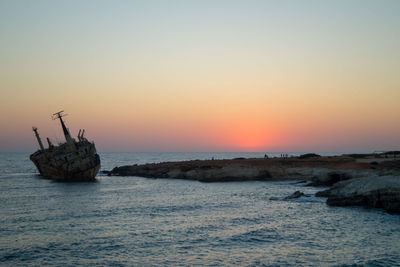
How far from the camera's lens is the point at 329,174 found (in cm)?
4606

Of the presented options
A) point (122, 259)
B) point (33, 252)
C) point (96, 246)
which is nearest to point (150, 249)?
point (122, 259)

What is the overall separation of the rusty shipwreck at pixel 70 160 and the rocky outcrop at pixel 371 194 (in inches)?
1934

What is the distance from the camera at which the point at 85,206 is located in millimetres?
32469

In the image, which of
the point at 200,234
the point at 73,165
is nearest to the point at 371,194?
the point at 200,234

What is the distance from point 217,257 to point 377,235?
10.4 m

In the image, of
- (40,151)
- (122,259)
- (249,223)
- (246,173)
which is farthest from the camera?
(40,151)

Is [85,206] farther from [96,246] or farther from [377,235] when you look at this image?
[377,235]

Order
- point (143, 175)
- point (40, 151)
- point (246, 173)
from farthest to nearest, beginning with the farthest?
point (40, 151)
point (143, 175)
point (246, 173)

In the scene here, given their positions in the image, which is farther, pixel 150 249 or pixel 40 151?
pixel 40 151

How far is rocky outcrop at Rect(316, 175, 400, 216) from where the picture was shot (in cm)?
2586

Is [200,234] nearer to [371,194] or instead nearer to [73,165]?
[371,194]

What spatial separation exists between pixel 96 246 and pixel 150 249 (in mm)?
3204

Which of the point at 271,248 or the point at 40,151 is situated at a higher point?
the point at 40,151

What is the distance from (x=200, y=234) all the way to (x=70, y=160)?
50324mm
